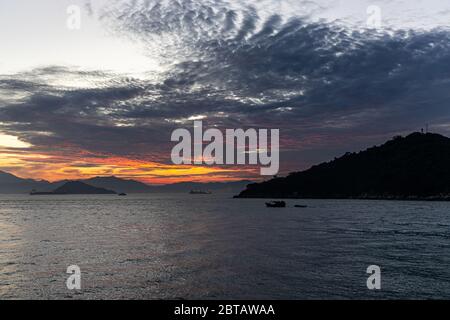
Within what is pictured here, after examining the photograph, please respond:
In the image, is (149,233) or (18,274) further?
(149,233)

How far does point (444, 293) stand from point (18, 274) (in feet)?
133

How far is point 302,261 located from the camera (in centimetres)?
4419

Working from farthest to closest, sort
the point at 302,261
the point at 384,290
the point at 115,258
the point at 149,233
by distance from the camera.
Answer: the point at 149,233
the point at 115,258
the point at 302,261
the point at 384,290

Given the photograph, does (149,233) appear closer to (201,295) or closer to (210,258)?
(210,258)

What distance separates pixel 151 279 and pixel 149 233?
143ft

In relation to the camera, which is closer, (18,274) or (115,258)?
(18,274)

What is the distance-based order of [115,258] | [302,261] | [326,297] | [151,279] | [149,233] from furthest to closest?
[149,233] → [115,258] → [302,261] → [151,279] → [326,297]

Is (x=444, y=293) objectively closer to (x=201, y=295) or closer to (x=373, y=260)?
(x=373, y=260)
